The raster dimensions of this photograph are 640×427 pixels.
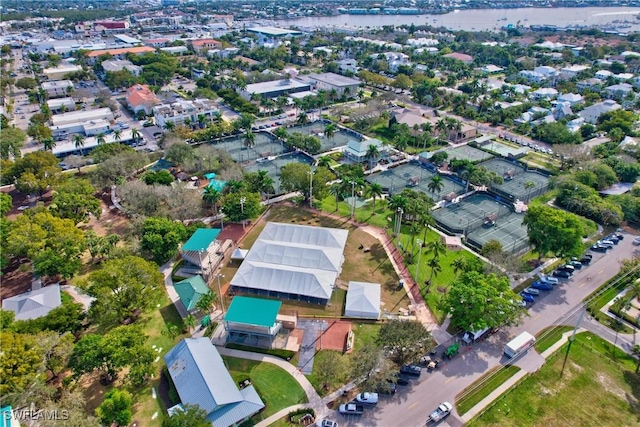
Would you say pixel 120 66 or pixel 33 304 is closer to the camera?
pixel 33 304

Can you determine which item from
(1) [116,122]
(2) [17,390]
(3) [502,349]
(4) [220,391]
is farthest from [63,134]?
(3) [502,349]

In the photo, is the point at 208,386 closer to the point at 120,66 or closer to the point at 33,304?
the point at 33,304

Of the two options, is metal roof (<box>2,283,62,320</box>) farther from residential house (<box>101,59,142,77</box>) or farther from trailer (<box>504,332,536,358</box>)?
residential house (<box>101,59,142,77</box>)

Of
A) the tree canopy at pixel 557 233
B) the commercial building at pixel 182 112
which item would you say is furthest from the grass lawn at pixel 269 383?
the commercial building at pixel 182 112

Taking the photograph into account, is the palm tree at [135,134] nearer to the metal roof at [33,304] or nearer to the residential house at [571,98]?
the metal roof at [33,304]

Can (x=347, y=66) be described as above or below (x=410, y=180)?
above

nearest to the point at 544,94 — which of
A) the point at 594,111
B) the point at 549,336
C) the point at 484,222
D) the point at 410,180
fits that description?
the point at 594,111

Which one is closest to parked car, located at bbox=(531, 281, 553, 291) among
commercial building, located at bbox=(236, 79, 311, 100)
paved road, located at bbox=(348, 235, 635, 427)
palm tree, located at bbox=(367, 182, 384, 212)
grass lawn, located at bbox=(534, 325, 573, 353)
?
paved road, located at bbox=(348, 235, 635, 427)
